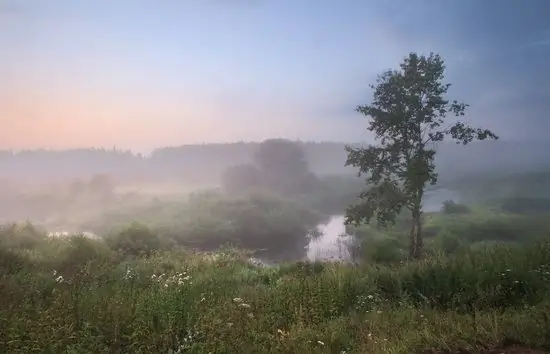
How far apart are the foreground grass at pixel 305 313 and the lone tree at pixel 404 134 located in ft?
30.0

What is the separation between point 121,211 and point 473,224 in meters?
32.5

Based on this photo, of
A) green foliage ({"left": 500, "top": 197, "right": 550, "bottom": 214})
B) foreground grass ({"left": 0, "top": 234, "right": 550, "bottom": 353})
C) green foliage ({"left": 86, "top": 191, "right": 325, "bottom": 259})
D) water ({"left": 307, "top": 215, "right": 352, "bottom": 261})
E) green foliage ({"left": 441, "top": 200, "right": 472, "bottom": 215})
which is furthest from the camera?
green foliage ({"left": 441, "top": 200, "right": 472, "bottom": 215})

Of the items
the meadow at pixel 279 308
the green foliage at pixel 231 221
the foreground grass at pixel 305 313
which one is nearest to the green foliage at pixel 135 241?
the green foliage at pixel 231 221

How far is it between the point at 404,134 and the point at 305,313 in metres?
15.7

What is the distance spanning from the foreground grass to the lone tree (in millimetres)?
9130

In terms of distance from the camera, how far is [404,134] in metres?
20.5

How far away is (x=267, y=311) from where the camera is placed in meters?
7.29

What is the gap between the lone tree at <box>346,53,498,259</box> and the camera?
20234 millimetres

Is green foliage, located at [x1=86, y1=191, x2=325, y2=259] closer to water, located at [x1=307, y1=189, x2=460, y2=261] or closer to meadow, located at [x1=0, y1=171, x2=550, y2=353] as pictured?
water, located at [x1=307, y1=189, x2=460, y2=261]

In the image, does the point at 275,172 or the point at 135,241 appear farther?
the point at 275,172

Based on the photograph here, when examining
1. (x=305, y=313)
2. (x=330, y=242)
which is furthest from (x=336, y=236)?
(x=305, y=313)

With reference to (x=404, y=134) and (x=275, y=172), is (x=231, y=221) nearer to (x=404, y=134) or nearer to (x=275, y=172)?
(x=275, y=172)

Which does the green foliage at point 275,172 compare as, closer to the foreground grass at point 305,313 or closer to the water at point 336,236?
the water at point 336,236

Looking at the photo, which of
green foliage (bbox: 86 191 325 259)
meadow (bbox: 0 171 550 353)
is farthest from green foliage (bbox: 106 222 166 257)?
meadow (bbox: 0 171 550 353)
